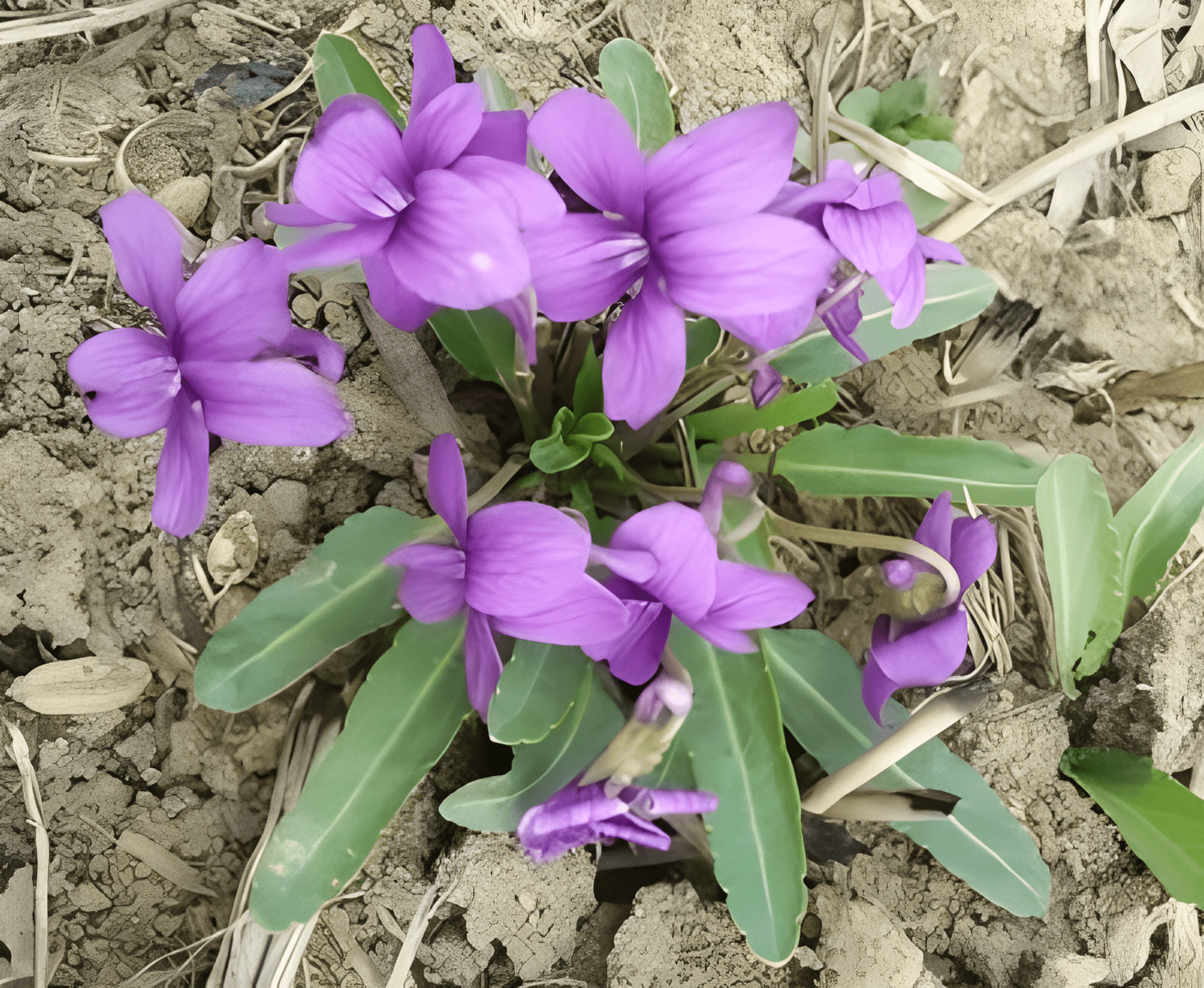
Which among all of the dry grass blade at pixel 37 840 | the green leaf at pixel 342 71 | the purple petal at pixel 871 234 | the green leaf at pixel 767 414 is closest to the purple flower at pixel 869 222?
the purple petal at pixel 871 234

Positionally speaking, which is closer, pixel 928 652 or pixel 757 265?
pixel 757 265

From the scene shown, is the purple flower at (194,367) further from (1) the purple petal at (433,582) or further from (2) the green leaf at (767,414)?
(2) the green leaf at (767,414)

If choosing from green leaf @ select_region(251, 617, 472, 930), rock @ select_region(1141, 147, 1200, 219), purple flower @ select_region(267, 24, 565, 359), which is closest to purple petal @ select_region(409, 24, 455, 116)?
purple flower @ select_region(267, 24, 565, 359)

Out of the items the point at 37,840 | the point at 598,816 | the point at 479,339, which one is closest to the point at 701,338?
the point at 479,339

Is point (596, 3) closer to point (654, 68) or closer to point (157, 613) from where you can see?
point (654, 68)

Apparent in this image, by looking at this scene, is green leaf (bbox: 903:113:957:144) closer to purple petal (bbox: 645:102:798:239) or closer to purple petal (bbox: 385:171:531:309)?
purple petal (bbox: 645:102:798:239)

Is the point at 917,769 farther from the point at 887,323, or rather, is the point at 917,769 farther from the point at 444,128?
the point at 444,128
